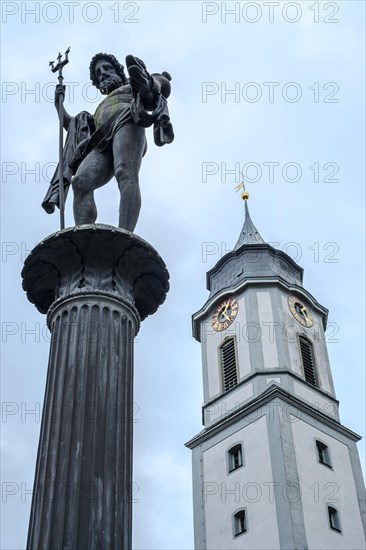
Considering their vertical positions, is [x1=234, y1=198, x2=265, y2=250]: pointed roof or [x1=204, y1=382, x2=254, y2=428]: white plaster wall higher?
[x1=234, y1=198, x2=265, y2=250]: pointed roof

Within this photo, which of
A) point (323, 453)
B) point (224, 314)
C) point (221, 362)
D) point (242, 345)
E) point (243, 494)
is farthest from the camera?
point (224, 314)

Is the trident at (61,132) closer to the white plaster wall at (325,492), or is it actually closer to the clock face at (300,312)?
the white plaster wall at (325,492)

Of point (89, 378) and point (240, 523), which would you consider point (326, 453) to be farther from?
point (89, 378)

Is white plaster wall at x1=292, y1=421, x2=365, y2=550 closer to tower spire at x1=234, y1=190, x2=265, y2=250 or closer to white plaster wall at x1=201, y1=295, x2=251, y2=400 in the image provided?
Result: white plaster wall at x1=201, y1=295, x2=251, y2=400

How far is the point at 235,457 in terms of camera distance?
47.4 m

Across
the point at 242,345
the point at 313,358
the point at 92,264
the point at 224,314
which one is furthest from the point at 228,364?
the point at 92,264

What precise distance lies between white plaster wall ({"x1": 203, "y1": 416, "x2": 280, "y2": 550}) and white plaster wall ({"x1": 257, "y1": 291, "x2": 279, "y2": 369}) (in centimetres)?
419

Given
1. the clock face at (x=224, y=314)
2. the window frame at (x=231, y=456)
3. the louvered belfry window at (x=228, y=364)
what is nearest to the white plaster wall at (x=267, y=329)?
the clock face at (x=224, y=314)

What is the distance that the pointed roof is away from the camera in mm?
60131

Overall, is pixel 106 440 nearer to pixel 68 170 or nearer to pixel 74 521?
pixel 74 521

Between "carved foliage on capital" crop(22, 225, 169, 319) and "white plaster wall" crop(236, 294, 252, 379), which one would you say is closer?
"carved foliage on capital" crop(22, 225, 169, 319)

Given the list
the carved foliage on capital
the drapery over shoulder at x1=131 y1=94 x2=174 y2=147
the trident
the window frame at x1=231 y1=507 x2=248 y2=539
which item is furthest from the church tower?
the carved foliage on capital

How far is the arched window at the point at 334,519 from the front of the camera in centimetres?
4347

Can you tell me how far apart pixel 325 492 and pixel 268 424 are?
4.13 meters
